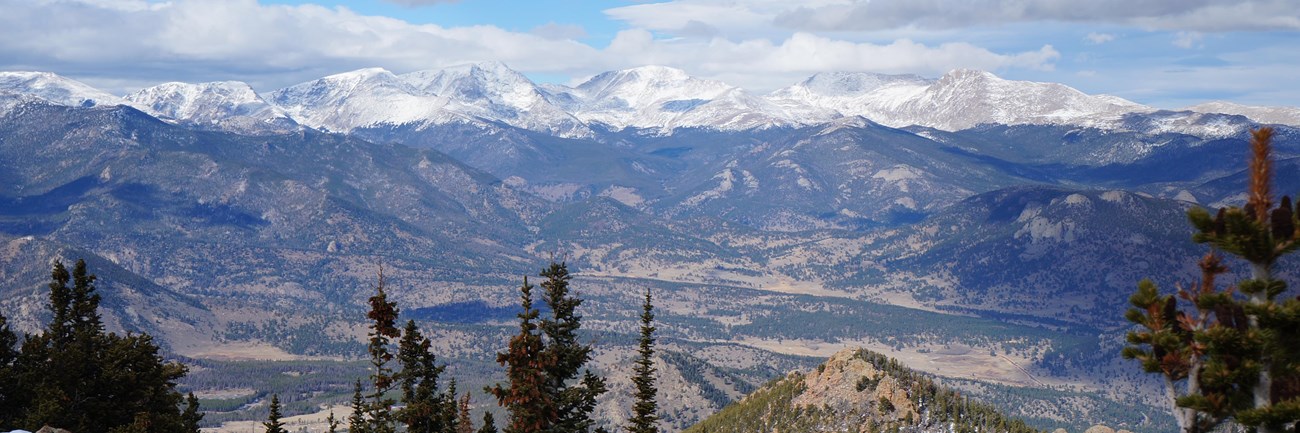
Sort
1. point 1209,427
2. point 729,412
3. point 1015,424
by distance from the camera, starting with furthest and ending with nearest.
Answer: point 729,412
point 1015,424
point 1209,427

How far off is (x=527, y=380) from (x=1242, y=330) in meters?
37.0

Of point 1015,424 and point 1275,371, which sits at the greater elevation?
point 1275,371

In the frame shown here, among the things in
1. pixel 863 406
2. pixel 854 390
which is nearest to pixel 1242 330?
pixel 863 406

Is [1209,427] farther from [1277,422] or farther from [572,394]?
[572,394]

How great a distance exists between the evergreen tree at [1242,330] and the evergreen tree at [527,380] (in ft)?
113

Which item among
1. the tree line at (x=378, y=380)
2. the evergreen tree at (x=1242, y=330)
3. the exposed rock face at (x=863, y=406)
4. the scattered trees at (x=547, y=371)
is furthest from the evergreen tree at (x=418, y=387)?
the exposed rock face at (x=863, y=406)

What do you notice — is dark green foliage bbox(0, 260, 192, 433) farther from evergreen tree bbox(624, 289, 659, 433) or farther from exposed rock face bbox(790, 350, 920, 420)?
exposed rock face bbox(790, 350, 920, 420)

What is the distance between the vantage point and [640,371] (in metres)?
70.0

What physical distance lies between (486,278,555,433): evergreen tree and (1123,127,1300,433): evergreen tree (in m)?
34.4

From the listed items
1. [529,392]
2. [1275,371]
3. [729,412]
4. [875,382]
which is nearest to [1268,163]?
[1275,371]

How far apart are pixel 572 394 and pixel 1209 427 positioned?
36.6 meters

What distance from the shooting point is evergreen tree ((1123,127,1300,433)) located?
72.8 ft

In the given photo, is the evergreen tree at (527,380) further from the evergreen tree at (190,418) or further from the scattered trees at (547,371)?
the evergreen tree at (190,418)

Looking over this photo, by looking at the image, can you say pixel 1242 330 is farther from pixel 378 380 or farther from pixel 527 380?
pixel 378 380
